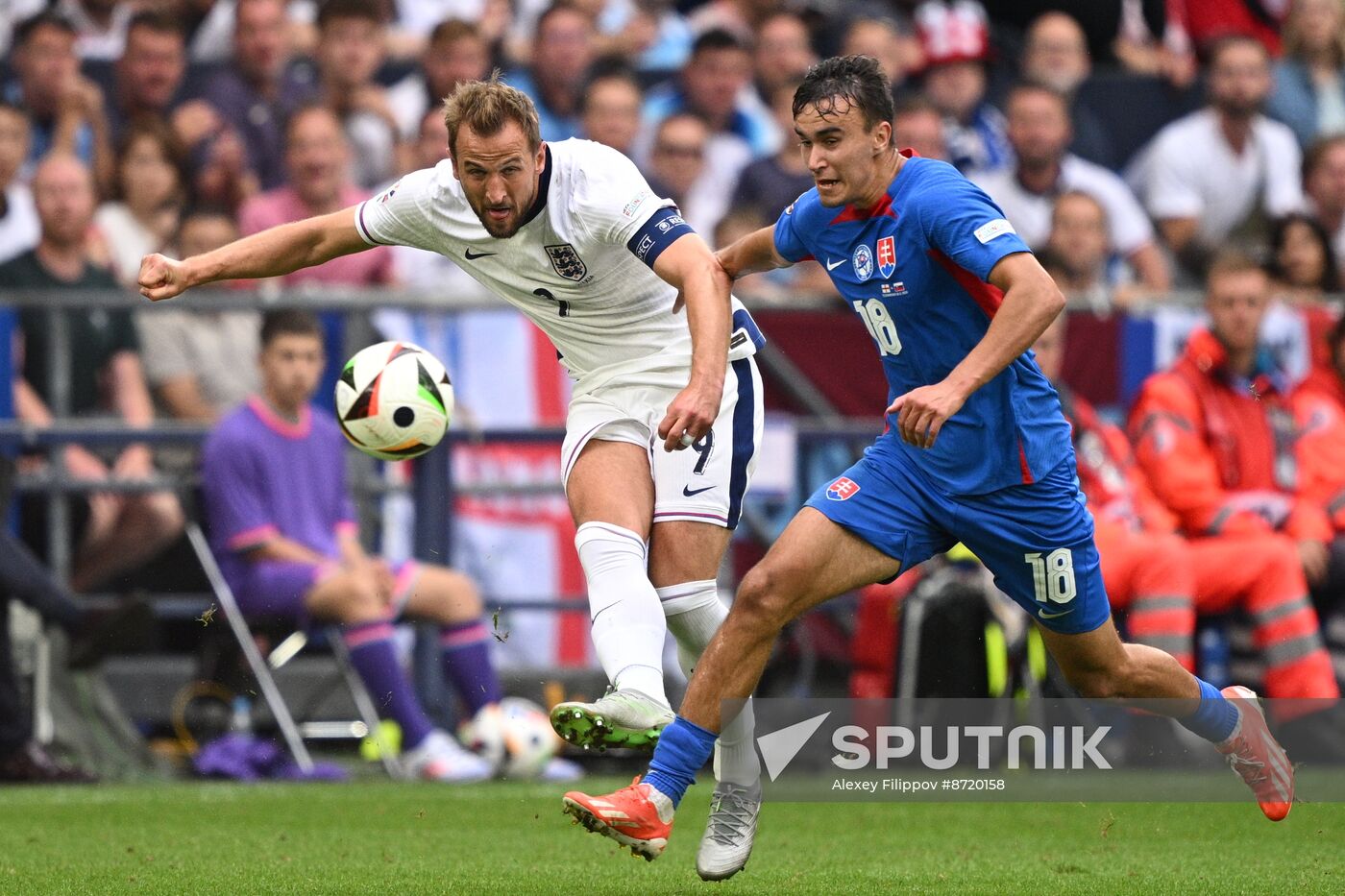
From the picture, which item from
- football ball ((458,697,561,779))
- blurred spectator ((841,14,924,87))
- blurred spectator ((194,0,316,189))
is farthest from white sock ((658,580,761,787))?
blurred spectator ((841,14,924,87))

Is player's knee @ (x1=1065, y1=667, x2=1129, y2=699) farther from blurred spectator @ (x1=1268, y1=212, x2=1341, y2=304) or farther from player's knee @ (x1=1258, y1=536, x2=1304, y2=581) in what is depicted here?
blurred spectator @ (x1=1268, y1=212, x2=1341, y2=304)

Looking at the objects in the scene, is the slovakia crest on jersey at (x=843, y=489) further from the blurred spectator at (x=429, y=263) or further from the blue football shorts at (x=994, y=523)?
the blurred spectator at (x=429, y=263)

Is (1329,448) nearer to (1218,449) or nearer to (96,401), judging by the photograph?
(1218,449)

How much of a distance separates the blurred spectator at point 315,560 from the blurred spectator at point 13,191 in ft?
7.13

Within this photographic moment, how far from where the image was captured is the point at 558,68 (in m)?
12.7

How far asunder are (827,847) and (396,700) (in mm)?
2914

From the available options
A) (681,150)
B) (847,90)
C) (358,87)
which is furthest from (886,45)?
(847,90)

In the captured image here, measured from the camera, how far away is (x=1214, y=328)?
10586mm

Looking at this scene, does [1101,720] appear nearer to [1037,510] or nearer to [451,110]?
[1037,510]

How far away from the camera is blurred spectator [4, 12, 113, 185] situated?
11906 millimetres

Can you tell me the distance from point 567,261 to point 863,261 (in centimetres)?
105

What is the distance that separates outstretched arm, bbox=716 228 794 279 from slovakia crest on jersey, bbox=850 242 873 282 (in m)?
0.35

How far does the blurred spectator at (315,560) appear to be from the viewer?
9.68m

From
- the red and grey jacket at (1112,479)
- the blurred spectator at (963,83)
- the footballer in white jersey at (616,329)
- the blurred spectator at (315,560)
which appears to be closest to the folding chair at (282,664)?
the blurred spectator at (315,560)
